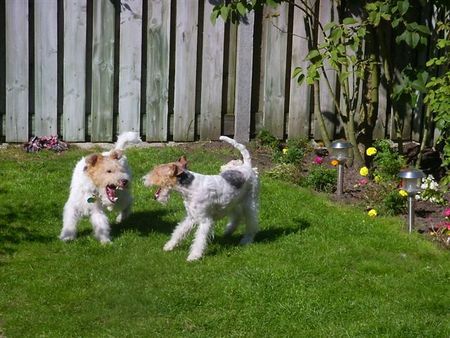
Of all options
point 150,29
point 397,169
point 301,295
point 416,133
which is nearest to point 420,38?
point 397,169

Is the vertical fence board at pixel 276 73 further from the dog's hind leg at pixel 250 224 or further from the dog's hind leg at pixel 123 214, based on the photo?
the dog's hind leg at pixel 250 224

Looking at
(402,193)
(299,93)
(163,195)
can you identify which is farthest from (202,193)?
(299,93)

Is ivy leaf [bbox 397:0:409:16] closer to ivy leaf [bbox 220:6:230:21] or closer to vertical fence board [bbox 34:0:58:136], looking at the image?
ivy leaf [bbox 220:6:230:21]

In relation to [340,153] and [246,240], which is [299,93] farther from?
[246,240]

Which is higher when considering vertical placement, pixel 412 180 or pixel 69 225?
pixel 412 180

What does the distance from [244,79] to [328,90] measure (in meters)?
1.02

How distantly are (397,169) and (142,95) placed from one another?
3.09 meters

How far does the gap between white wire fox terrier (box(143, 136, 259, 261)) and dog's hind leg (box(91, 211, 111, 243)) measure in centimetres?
52

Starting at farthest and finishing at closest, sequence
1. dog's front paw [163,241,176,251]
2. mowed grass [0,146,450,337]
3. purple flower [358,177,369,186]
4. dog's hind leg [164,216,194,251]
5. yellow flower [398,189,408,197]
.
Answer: purple flower [358,177,369,186] → yellow flower [398,189,408,197] → dog's front paw [163,241,176,251] → dog's hind leg [164,216,194,251] → mowed grass [0,146,450,337]

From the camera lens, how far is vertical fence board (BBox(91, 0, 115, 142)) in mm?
10133

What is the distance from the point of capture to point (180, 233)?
7.26m

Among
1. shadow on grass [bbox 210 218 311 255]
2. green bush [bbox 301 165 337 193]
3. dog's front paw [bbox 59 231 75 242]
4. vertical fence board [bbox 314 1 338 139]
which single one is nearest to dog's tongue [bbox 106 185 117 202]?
dog's front paw [bbox 59 231 75 242]

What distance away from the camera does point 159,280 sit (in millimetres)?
6762

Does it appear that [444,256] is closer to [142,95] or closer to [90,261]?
[90,261]
